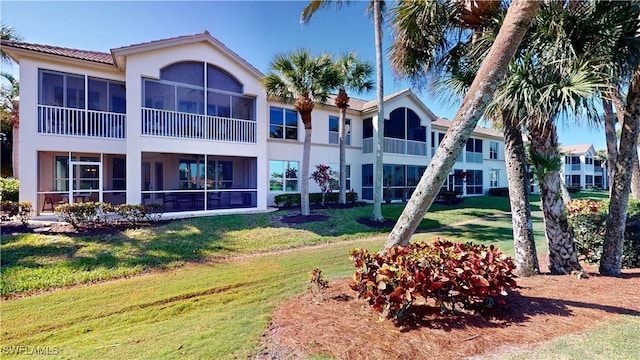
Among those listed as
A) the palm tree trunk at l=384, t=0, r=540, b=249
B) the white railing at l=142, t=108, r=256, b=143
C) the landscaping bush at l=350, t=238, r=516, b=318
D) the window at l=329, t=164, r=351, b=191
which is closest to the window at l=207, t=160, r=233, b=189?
the white railing at l=142, t=108, r=256, b=143

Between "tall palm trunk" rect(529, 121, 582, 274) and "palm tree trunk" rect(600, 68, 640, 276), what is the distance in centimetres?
84

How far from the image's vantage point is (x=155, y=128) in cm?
1292

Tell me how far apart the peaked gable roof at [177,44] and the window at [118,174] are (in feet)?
16.2

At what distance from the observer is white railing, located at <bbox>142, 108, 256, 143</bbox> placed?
12.9 metres

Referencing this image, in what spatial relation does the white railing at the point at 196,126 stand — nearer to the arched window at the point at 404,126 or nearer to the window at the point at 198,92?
the window at the point at 198,92

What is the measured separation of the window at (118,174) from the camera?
14953 millimetres

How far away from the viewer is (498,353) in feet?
10.5

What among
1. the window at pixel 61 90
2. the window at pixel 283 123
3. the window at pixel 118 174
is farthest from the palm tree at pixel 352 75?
the window at pixel 61 90

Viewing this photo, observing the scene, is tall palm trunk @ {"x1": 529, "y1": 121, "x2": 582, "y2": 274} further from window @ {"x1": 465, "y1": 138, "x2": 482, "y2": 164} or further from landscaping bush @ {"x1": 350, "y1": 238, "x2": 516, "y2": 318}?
window @ {"x1": 465, "y1": 138, "x2": 482, "y2": 164}

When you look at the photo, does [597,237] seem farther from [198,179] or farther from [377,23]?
[198,179]

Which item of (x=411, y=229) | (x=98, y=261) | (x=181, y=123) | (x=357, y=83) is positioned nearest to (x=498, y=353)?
(x=411, y=229)

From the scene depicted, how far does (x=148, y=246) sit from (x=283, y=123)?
11.7 meters

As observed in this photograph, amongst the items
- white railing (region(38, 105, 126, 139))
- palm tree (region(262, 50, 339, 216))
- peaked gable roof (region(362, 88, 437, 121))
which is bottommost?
white railing (region(38, 105, 126, 139))

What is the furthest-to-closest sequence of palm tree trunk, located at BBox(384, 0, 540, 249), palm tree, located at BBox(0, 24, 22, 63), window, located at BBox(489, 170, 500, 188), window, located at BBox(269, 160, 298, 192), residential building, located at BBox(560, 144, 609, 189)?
residential building, located at BBox(560, 144, 609, 189) < window, located at BBox(489, 170, 500, 188) < window, located at BBox(269, 160, 298, 192) < palm tree, located at BBox(0, 24, 22, 63) < palm tree trunk, located at BBox(384, 0, 540, 249)
